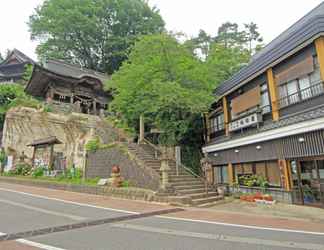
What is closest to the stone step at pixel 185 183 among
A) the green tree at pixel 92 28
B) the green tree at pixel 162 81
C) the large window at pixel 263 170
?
the large window at pixel 263 170

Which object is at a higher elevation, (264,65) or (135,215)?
(264,65)

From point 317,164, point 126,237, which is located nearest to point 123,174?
point 126,237

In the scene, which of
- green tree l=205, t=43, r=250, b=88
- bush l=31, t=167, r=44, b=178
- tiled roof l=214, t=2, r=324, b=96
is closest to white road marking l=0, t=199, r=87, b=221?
bush l=31, t=167, r=44, b=178

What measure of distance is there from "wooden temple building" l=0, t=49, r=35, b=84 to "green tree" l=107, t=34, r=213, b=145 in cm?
2774

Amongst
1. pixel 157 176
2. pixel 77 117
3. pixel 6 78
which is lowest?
pixel 157 176

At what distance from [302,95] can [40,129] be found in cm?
1876

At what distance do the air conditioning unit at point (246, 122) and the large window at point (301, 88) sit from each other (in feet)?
4.19

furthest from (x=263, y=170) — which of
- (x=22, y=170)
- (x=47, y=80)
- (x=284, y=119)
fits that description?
(x=47, y=80)

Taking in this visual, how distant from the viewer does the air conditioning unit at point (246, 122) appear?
11492 mm

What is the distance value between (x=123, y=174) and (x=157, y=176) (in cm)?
229

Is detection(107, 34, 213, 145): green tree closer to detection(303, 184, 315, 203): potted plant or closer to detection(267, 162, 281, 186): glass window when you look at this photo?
detection(267, 162, 281, 186): glass window

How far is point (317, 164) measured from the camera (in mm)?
8953

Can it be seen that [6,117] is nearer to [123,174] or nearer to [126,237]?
[123,174]

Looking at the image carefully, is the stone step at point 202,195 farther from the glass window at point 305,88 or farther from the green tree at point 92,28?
the green tree at point 92,28
